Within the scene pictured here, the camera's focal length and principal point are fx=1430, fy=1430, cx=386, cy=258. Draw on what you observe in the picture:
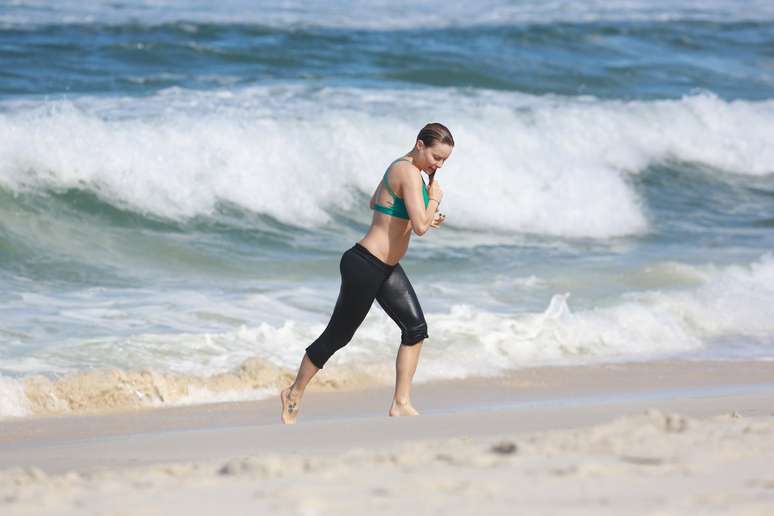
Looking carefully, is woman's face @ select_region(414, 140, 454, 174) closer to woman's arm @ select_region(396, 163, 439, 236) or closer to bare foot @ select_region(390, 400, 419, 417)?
woman's arm @ select_region(396, 163, 439, 236)

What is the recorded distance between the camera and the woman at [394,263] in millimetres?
6117

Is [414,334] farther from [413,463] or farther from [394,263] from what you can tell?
[413,463]

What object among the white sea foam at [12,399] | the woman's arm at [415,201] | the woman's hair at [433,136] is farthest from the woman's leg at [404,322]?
the white sea foam at [12,399]

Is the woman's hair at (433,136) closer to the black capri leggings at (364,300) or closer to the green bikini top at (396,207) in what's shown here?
A: the green bikini top at (396,207)

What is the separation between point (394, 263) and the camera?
635 cm

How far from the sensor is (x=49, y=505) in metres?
3.92

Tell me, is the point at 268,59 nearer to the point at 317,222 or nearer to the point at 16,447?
the point at 317,222

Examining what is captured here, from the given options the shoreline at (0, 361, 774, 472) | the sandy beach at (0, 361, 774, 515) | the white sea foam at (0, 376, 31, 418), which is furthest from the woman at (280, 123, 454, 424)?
the white sea foam at (0, 376, 31, 418)

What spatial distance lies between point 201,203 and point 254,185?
0.80 meters

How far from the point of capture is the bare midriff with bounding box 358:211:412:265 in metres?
6.28

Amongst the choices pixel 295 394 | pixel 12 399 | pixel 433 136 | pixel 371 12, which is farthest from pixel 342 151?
pixel 371 12

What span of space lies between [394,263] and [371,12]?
20933 millimetres

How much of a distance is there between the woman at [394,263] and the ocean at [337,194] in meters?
1.30

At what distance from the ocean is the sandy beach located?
5.27ft
